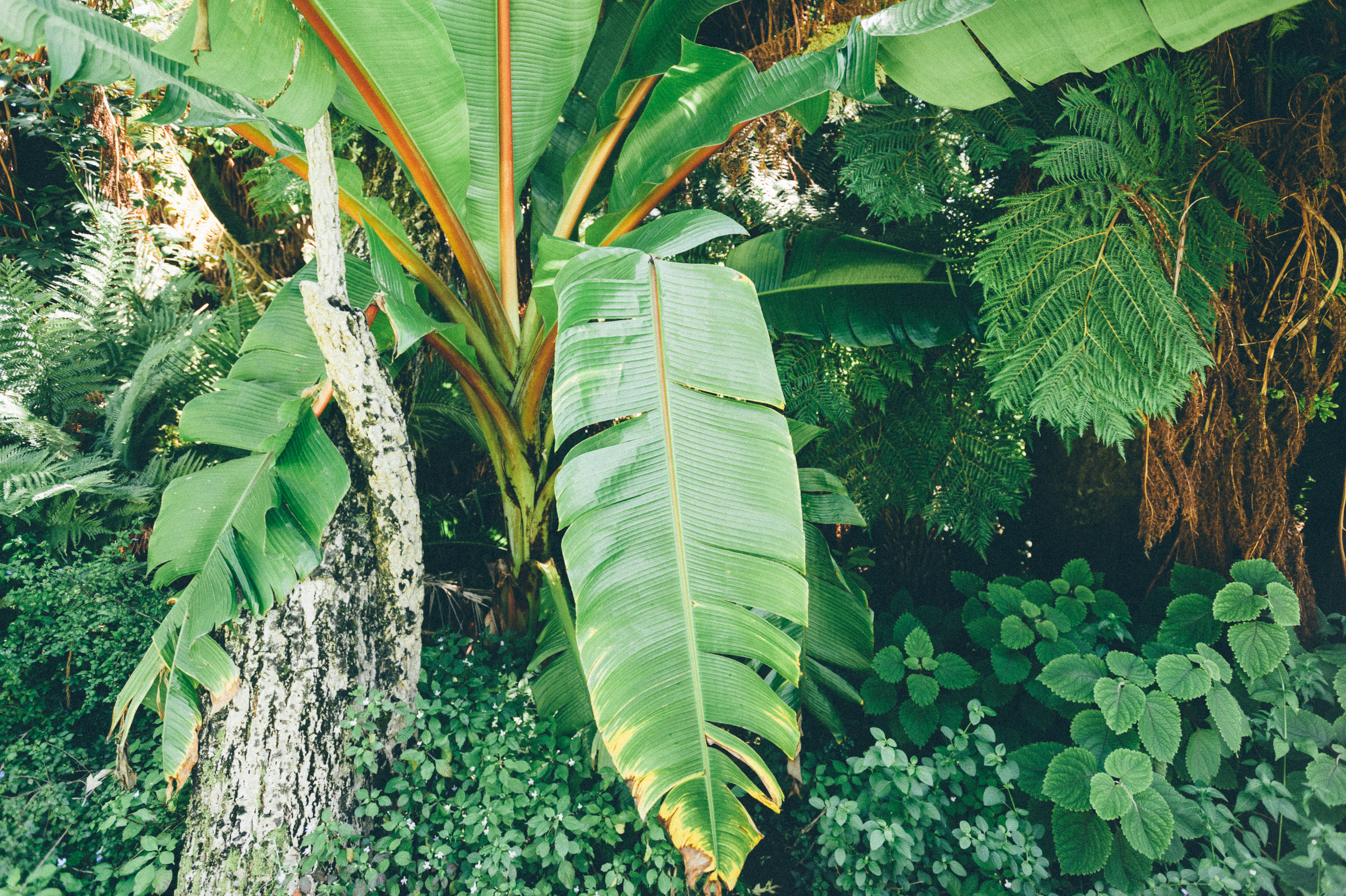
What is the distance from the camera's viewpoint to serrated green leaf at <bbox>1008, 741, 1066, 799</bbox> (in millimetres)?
1530

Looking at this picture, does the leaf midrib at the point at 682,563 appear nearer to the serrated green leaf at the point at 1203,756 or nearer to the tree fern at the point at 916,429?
the tree fern at the point at 916,429

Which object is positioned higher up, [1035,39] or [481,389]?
[1035,39]

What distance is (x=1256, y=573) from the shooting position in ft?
5.49

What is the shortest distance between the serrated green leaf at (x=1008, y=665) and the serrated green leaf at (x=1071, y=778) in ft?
0.79

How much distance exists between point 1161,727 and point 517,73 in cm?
226

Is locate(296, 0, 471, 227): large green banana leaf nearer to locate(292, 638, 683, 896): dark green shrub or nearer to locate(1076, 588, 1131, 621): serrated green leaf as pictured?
locate(292, 638, 683, 896): dark green shrub

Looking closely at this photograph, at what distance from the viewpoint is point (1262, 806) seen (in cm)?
173

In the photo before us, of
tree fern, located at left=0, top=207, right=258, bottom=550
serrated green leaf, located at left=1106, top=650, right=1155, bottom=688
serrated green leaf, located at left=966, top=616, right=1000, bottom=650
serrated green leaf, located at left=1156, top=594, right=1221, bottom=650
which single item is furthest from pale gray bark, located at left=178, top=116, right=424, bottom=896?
serrated green leaf, located at left=1156, top=594, right=1221, bottom=650

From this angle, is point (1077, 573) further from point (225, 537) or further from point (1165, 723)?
point (225, 537)

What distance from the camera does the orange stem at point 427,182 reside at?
133cm

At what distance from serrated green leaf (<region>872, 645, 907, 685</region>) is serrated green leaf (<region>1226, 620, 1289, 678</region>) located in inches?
32.1

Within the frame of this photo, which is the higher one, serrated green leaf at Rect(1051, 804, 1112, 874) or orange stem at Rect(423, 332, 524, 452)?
orange stem at Rect(423, 332, 524, 452)

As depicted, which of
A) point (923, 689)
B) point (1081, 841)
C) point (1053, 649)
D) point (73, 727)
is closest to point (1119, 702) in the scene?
point (1053, 649)

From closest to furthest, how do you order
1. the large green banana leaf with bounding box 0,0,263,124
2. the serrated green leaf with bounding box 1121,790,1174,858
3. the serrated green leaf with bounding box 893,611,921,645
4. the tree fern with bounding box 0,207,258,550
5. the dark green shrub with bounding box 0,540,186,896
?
the large green banana leaf with bounding box 0,0,263,124
the serrated green leaf with bounding box 1121,790,1174,858
the dark green shrub with bounding box 0,540,186,896
the serrated green leaf with bounding box 893,611,921,645
the tree fern with bounding box 0,207,258,550
